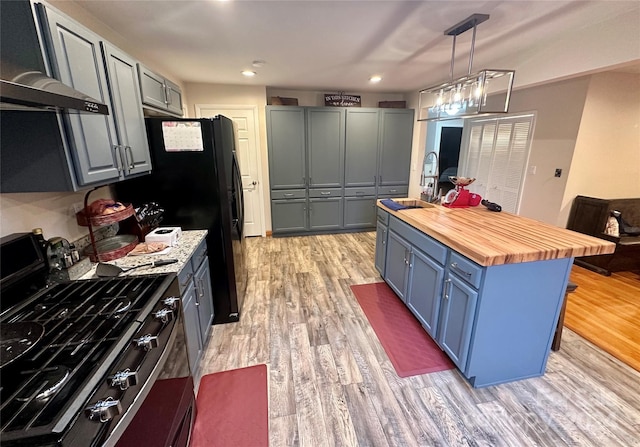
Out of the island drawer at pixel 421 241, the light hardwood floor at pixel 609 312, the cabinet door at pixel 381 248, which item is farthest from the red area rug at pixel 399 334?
the light hardwood floor at pixel 609 312

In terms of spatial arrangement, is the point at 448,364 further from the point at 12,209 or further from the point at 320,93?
the point at 320,93

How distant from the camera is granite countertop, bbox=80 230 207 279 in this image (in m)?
1.58

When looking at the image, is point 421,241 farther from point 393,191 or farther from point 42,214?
point 393,191

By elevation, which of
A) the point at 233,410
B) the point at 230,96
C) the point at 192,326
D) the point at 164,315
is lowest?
the point at 233,410

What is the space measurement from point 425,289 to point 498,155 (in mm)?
3243

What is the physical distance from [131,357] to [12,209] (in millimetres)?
1050

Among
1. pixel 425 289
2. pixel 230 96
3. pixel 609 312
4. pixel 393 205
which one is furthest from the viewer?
pixel 230 96

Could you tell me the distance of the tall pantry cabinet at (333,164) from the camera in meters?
4.47

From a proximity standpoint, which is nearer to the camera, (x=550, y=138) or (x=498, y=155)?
(x=550, y=138)

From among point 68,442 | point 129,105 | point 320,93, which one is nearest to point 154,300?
point 68,442

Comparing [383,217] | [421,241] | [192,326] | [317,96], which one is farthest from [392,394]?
[317,96]

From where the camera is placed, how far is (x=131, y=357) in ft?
3.21

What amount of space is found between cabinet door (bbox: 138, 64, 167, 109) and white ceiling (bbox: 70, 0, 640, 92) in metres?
0.35

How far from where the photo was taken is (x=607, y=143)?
3480 mm
